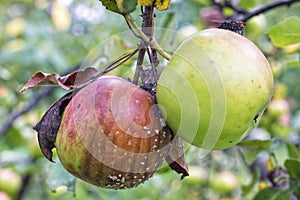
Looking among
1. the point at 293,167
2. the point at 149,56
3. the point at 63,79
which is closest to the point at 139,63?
the point at 149,56

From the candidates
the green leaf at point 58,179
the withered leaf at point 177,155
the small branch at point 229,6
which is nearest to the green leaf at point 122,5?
the withered leaf at point 177,155

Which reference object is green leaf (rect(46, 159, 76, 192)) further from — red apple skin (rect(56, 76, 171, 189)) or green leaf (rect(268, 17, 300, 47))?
green leaf (rect(268, 17, 300, 47))

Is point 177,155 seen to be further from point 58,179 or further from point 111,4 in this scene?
point 58,179

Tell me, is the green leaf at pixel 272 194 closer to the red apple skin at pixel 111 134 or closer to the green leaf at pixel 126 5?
the red apple skin at pixel 111 134

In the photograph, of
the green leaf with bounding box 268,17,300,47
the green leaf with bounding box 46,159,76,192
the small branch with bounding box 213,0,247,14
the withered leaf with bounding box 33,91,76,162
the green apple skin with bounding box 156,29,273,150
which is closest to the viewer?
the green apple skin with bounding box 156,29,273,150

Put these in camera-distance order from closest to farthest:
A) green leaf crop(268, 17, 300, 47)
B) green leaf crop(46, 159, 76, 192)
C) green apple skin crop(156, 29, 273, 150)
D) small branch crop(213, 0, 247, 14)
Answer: green apple skin crop(156, 29, 273, 150) → green leaf crop(268, 17, 300, 47) → green leaf crop(46, 159, 76, 192) → small branch crop(213, 0, 247, 14)

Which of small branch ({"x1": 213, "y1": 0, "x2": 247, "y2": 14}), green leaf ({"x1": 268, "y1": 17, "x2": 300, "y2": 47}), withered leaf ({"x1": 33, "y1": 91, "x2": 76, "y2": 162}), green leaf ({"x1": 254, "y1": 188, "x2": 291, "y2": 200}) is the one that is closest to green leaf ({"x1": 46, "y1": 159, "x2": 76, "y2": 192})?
withered leaf ({"x1": 33, "y1": 91, "x2": 76, "y2": 162})

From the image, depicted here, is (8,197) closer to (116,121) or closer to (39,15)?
(39,15)

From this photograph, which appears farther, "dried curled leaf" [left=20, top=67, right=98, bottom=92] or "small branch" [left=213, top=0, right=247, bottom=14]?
"small branch" [left=213, top=0, right=247, bottom=14]
